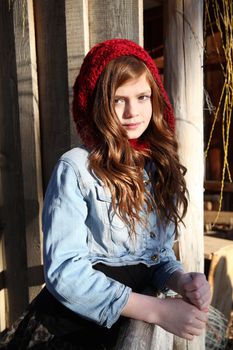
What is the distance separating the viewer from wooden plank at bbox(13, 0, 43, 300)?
6.88 ft

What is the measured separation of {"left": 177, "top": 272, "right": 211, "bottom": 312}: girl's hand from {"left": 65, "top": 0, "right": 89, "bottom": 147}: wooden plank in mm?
1242

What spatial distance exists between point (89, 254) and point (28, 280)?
3.84 feet

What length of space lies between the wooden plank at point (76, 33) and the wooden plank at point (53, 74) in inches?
1.8

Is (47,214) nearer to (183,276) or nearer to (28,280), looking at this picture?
(183,276)

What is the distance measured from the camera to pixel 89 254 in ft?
4.55

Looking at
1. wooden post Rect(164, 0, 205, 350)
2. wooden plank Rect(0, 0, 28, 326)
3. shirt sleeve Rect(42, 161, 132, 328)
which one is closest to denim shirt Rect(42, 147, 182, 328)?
shirt sleeve Rect(42, 161, 132, 328)

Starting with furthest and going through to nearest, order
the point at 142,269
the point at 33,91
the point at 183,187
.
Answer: the point at 33,91, the point at 183,187, the point at 142,269

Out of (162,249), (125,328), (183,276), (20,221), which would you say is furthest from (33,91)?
(125,328)

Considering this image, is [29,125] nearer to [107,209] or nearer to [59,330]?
[107,209]

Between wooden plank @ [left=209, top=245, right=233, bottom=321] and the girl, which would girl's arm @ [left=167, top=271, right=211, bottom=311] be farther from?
wooden plank @ [left=209, top=245, right=233, bottom=321]

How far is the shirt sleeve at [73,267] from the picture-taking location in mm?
1197

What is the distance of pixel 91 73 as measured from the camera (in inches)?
56.4

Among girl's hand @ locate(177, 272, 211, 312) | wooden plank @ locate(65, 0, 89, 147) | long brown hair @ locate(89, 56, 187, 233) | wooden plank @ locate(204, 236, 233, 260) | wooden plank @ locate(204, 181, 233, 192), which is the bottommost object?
wooden plank @ locate(204, 236, 233, 260)

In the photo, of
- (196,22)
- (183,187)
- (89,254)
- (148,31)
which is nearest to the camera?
(89,254)
